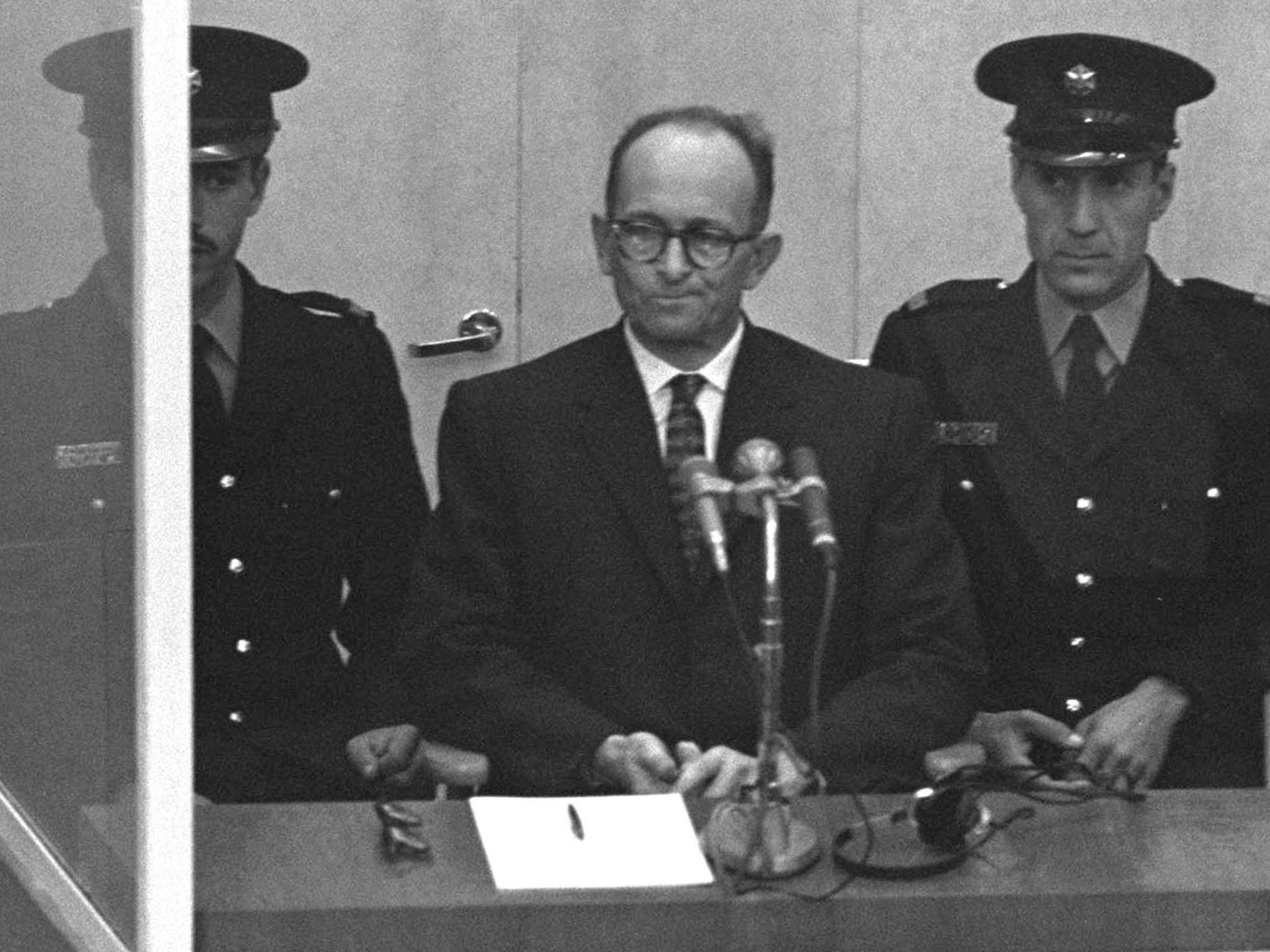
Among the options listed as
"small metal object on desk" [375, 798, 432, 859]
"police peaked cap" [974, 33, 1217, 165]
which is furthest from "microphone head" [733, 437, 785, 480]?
"police peaked cap" [974, 33, 1217, 165]

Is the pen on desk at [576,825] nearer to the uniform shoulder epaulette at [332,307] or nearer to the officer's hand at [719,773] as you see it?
the officer's hand at [719,773]

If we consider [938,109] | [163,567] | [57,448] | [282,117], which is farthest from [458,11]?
[163,567]

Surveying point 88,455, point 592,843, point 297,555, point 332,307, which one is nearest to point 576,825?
point 592,843

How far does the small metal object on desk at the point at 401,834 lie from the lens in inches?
101

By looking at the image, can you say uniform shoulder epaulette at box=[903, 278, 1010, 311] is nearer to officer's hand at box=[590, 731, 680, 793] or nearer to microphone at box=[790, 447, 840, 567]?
officer's hand at box=[590, 731, 680, 793]

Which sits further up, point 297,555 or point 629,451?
point 629,451

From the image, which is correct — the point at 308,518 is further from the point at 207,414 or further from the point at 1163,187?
the point at 1163,187

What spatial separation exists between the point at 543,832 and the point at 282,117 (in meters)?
2.01

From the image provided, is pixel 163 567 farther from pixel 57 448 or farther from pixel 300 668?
pixel 300 668

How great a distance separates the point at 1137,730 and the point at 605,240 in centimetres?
88

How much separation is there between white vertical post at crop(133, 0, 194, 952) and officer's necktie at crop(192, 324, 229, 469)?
128cm

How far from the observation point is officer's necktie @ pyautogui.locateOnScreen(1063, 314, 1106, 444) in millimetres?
3637

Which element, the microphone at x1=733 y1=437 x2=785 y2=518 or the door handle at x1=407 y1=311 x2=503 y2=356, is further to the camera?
the door handle at x1=407 y1=311 x2=503 y2=356

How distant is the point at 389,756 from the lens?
3.29m
